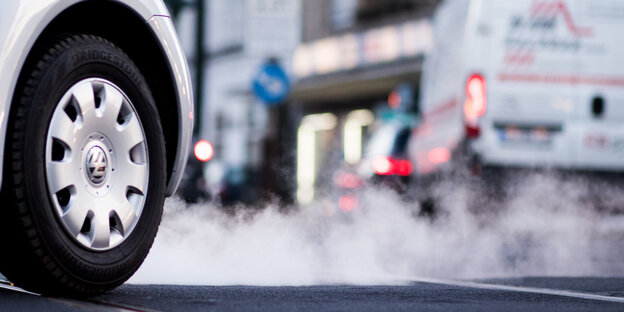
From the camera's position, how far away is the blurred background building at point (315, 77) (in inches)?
1022

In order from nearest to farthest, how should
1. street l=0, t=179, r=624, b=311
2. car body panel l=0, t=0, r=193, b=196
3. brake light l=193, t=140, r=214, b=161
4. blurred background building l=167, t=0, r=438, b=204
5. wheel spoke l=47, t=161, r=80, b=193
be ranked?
car body panel l=0, t=0, r=193, b=196, wheel spoke l=47, t=161, r=80, b=193, street l=0, t=179, r=624, b=311, brake light l=193, t=140, r=214, b=161, blurred background building l=167, t=0, r=438, b=204

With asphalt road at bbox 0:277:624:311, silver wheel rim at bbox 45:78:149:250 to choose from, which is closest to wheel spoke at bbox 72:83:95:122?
silver wheel rim at bbox 45:78:149:250

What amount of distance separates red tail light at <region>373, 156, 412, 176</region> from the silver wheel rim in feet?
35.9

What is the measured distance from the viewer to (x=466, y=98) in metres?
11.9

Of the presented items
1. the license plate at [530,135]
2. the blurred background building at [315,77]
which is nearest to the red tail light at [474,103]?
the license plate at [530,135]

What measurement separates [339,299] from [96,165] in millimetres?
966

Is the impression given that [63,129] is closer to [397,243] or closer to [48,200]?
[48,200]

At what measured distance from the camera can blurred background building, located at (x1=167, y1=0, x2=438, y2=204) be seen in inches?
1022

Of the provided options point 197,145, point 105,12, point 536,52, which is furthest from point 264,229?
point 197,145

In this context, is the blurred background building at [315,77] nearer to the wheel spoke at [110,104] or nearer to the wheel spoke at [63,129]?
the wheel spoke at [110,104]

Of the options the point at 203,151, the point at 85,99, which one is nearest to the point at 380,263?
the point at 85,99

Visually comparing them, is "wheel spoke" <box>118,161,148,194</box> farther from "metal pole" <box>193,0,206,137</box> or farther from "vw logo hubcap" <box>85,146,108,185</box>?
"metal pole" <box>193,0,206,137</box>

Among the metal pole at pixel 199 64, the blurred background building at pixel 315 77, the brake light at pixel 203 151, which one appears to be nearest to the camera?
the brake light at pixel 203 151

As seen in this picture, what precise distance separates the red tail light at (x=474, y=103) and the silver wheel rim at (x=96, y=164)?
7.47 m
